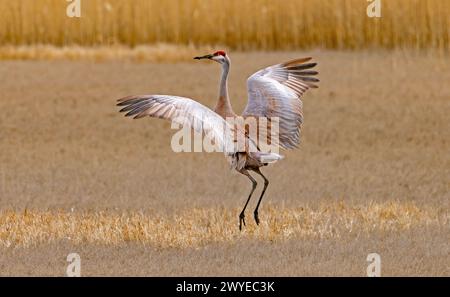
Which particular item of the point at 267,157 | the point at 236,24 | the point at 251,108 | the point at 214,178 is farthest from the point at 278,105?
the point at 236,24

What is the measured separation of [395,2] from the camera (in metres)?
24.9

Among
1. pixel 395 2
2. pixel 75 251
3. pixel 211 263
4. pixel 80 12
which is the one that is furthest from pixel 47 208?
pixel 395 2

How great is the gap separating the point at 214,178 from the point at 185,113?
6367 millimetres

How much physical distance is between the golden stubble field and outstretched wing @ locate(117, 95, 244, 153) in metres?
1.02

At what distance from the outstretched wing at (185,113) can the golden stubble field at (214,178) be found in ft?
3.35

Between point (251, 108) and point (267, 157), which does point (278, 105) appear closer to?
point (251, 108)

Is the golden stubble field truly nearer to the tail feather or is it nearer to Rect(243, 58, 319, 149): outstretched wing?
the tail feather

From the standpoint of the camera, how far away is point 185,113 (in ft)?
33.0

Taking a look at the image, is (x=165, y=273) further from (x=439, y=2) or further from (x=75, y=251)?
(x=439, y=2)

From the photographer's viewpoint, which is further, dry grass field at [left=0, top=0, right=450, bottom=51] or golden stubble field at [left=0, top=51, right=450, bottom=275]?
dry grass field at [left=0, top=0, right=450, bottom=51]

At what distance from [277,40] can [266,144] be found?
13.9 m

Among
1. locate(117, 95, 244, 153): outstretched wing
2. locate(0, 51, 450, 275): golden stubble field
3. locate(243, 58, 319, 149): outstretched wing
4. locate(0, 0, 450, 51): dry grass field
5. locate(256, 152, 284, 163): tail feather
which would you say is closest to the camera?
locate(117, 95, 244, 153): outstretched wing

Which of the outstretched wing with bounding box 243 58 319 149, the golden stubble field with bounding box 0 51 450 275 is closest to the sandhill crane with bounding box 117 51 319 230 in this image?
the outstretched wing with bounding box 243 58 319 149

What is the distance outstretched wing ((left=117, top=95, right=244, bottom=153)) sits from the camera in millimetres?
10000
